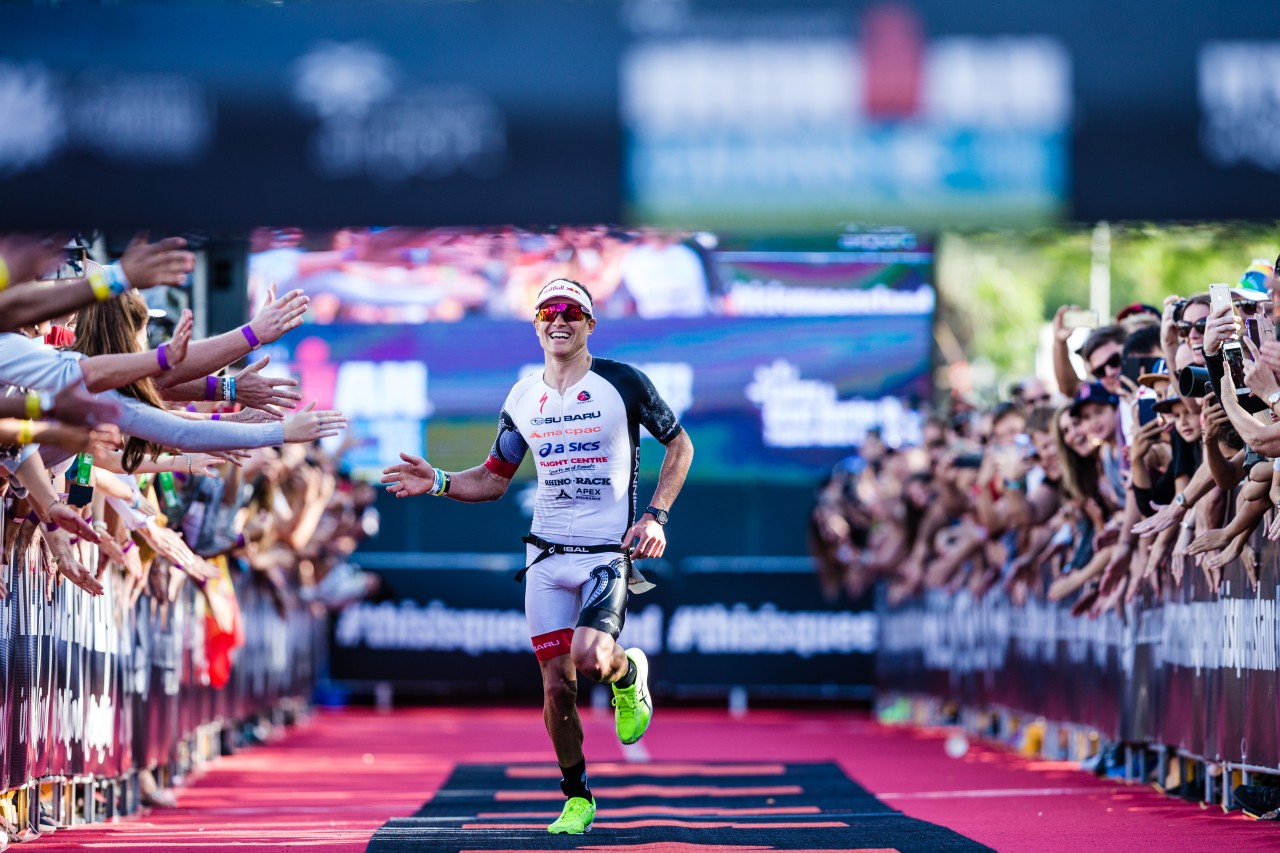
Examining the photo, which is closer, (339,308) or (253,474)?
(253,474)

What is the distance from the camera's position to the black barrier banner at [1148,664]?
1102 cm

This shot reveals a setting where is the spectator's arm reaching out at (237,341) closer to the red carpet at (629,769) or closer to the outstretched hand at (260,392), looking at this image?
the outstretched hand at (260,392)

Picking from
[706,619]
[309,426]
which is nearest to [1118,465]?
[309,426]

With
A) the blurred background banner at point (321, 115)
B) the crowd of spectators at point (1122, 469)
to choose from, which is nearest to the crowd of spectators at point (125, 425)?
the blurred background banner at point (321, 115)

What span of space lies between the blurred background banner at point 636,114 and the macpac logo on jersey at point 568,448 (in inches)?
51.5

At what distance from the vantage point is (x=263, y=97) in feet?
32.4

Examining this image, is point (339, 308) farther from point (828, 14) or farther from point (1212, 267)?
point (1212, 267)

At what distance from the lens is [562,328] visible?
421 inches

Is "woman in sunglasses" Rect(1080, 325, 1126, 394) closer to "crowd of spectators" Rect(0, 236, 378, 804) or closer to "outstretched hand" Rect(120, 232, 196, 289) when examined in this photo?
"crowd of spectators" Rect(0, 236, 378, 804)

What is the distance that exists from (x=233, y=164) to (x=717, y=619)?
18200 millimetres

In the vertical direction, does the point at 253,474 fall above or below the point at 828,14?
below

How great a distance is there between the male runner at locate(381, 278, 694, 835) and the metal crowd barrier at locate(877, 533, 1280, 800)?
3.07 meters

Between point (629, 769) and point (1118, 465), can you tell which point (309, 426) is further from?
point (629, 769)

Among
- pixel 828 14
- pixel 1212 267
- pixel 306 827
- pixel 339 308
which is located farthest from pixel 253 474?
pixel 1212 267
